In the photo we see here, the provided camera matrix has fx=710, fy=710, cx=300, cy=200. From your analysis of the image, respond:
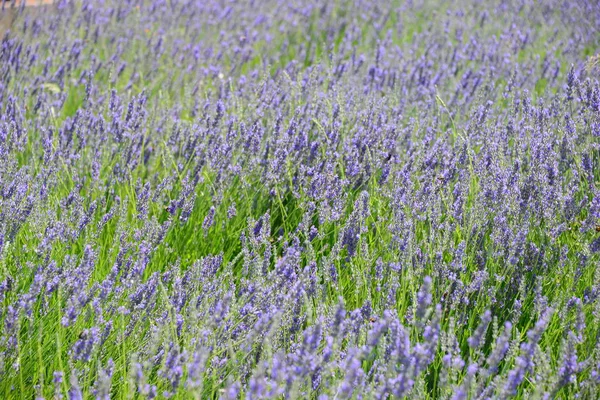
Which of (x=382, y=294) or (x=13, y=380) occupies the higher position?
(x=382, y=294)

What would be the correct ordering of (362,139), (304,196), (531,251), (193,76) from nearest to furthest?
(531,251) < (304,196) < (362,139) < (193,76)

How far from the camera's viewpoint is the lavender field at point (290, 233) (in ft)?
5.95

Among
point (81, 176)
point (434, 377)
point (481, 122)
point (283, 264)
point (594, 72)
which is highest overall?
point (594, 72)

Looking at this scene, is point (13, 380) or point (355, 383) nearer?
point (355, 383)

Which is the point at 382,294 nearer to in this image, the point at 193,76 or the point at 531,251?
the point at 531,251

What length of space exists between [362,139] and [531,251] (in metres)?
0.95

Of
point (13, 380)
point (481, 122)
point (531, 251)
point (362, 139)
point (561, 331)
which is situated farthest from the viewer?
point (481, 122)

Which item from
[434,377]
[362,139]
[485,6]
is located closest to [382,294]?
[434,377]

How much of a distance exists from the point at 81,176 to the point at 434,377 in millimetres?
1881

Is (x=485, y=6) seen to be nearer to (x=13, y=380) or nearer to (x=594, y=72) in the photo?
(x=594, y=72)

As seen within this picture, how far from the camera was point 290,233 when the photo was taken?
2.67m

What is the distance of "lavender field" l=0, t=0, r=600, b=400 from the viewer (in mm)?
1814

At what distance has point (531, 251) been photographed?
2553 millimetres

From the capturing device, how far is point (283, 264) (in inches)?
85.0
